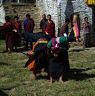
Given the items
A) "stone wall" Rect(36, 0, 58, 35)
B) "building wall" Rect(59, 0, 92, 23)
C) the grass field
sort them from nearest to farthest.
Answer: the grass field
"building wall" Rect(59, 0, 92, 23)
"stone wall" Rect(36, 0, 58, 35)

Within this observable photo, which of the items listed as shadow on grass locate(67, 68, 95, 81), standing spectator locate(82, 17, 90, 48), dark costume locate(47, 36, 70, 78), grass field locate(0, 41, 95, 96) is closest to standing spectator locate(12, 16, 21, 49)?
standing spectator locate(82, 17, 90, 48)

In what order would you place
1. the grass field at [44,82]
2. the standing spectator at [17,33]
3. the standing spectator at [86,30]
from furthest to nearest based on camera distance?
1. the standing spectator at [86,30]
2. the standing spectator at [17,33]
3. the grass field at [44,82]

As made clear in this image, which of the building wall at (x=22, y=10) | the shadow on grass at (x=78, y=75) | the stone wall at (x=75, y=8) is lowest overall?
the shadow on grass at (x=78, y=75)

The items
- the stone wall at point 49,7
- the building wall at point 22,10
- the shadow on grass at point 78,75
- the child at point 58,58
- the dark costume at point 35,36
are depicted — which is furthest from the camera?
the building wall at point 22,10

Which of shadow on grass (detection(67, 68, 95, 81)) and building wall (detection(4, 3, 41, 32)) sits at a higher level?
building wall (detection(4, 3, 41, 32))

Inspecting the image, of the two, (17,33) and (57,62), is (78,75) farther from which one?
(17,33)

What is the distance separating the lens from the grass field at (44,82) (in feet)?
33.5

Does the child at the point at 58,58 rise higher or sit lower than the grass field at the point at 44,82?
higher

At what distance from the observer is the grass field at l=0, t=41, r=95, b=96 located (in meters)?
10.2

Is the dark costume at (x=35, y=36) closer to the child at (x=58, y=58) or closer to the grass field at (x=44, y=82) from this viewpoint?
the child at (x=58, y=58)

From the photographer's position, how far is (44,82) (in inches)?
446

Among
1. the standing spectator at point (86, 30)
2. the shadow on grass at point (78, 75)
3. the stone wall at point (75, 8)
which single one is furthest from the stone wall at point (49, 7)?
the shadow on grass at point (78, 75)

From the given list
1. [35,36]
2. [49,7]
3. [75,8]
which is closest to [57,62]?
[35,36]

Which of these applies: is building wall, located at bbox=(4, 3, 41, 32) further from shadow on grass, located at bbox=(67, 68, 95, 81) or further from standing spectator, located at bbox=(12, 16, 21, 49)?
shadow on grass, located at bbox=(67, 68, 95, 81)
